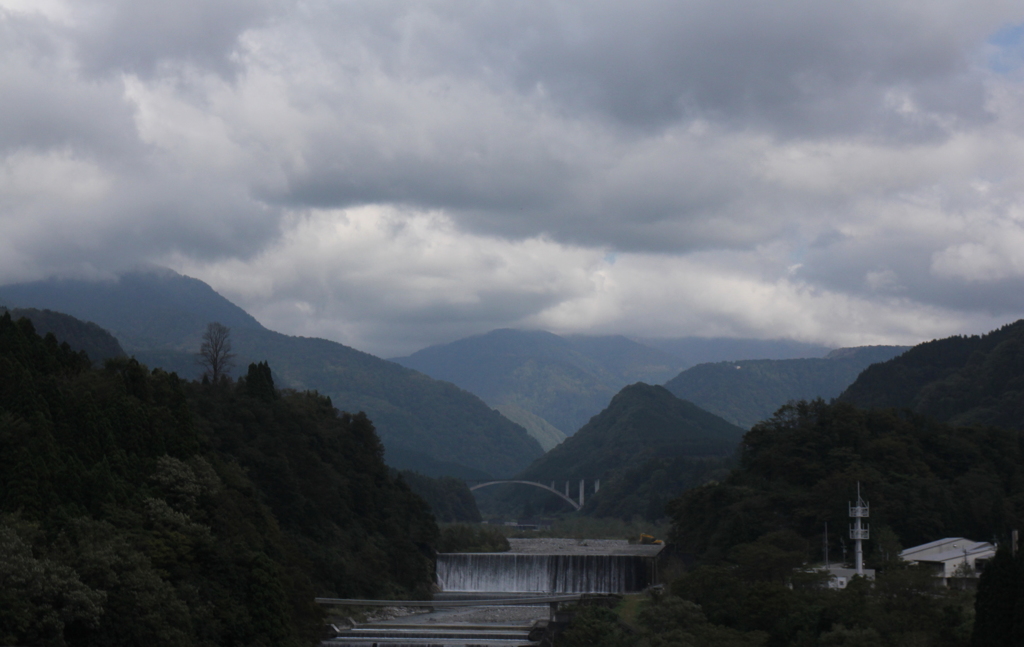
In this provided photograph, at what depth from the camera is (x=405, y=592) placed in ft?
255

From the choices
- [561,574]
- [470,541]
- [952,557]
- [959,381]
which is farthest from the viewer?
[959,381]

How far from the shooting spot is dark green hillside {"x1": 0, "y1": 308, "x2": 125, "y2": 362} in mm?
167125

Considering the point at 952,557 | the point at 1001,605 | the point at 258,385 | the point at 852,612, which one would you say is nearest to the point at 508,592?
the point at 258,385

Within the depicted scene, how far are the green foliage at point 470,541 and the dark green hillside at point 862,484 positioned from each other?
25620mm

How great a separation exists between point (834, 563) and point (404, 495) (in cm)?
4119

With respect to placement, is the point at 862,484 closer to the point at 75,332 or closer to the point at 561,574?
the point at 561,574

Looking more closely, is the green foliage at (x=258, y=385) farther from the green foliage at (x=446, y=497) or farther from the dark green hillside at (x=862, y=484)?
the green foliage at (x=446, y=497)

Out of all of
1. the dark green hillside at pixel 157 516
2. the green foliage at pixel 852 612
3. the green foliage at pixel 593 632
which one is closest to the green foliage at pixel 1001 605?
the green foliage at pixel 852 612

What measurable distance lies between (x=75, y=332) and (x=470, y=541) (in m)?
100

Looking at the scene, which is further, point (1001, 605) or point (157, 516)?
point (157, 516)

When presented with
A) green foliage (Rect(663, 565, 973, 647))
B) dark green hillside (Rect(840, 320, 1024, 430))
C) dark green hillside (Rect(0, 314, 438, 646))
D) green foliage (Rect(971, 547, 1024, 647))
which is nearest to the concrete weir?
dark green hillside (Rect(0, 314, 438, 646))

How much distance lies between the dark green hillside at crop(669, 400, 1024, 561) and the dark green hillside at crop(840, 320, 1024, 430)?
113ft

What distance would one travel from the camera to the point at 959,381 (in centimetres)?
15312

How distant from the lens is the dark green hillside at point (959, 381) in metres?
136
